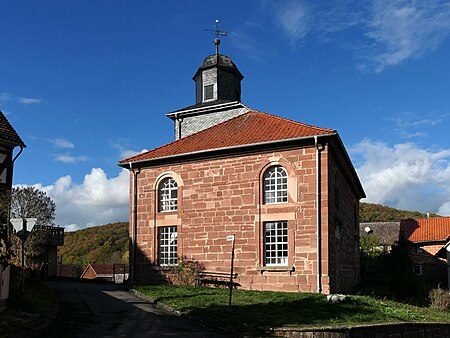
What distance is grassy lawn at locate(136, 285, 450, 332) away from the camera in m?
13.5

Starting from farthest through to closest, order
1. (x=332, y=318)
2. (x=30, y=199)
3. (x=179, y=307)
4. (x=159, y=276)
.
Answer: (x=30, y=199)
(x=159, y=276)
(x=179, y=307)
(x=332, y=318)

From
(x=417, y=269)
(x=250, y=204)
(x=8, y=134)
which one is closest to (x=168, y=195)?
(x=250, y=204)

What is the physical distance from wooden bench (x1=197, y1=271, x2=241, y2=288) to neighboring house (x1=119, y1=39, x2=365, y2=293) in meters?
0.25

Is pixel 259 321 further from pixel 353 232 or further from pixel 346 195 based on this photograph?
pixel 353 232

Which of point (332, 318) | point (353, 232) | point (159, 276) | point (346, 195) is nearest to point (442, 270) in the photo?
point (353, 232)

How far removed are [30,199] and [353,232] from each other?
1763 cm

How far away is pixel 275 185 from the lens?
2073 centimetres

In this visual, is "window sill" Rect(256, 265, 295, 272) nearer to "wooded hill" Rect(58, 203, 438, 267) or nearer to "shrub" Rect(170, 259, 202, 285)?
"shrub" Rect(170, 259, 202, 285)

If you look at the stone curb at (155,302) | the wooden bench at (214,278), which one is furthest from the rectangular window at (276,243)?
the stone curb at (155,302)

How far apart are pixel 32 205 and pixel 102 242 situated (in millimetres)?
54112

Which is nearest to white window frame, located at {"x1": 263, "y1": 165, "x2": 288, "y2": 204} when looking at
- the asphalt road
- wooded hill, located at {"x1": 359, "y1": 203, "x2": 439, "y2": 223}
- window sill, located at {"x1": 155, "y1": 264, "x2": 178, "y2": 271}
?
window sill, located at {"x1": 155, "y1": 264, "x2": 178, "y2": 271}

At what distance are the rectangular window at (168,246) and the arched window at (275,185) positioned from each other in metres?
4.60

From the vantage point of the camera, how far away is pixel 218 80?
1158 inches

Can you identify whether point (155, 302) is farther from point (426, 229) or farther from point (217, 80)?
point (426, 229)
